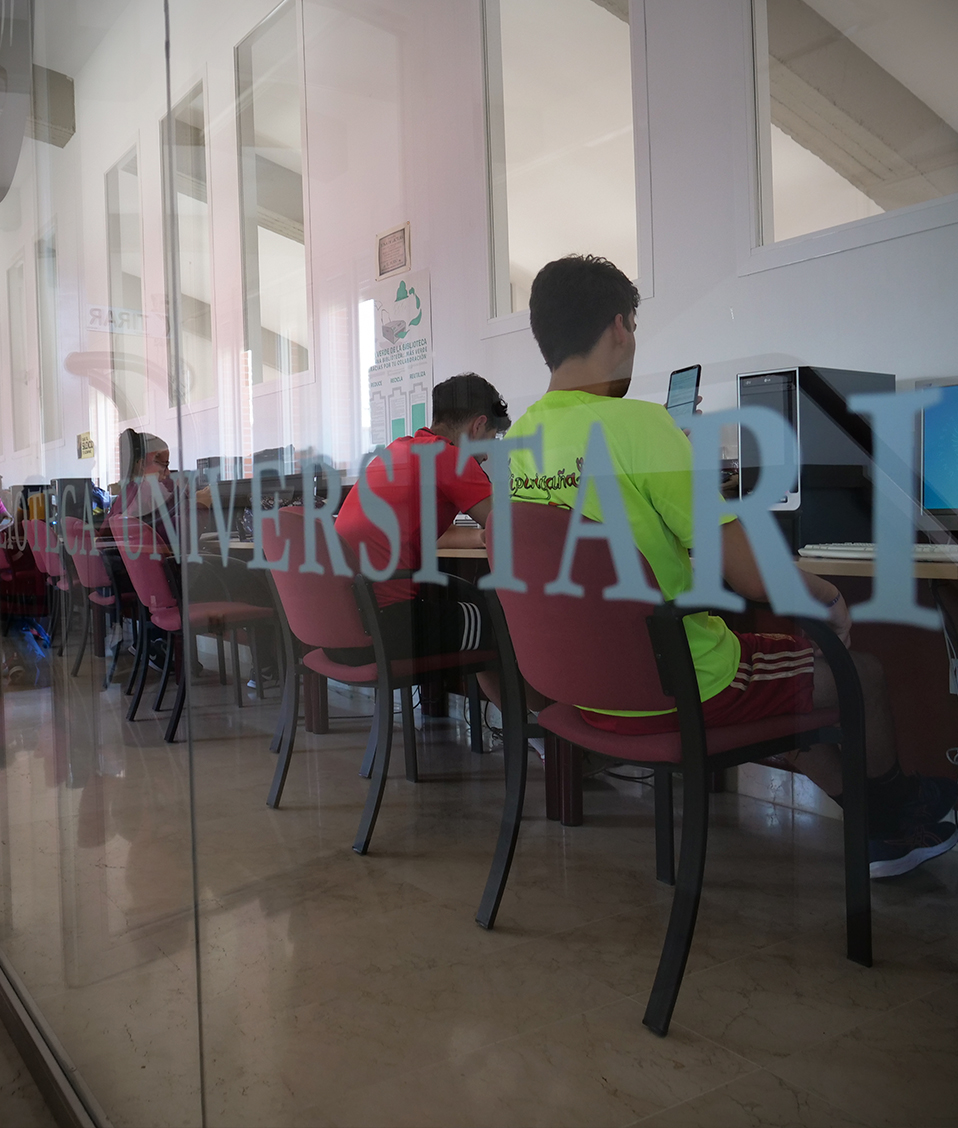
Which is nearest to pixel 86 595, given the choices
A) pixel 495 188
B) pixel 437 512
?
pixel 437 512

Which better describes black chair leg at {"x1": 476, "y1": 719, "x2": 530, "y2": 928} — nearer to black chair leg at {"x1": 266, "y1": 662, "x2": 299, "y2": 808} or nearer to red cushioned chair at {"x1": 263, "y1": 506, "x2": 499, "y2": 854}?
red cushioned chair at {"x1": 263, "y1": 506, "x2": 499, "y2": 854}

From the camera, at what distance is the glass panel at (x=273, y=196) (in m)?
1.08

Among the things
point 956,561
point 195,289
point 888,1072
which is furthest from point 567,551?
point 195,289

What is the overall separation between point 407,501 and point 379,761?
30 centimetres

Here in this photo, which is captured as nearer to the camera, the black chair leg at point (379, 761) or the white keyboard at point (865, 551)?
the white keyboard at point (865, 551)

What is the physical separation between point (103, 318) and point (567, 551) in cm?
119

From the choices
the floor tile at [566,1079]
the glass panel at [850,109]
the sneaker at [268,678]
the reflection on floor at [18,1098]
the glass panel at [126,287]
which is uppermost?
the glass panel at [126,287]

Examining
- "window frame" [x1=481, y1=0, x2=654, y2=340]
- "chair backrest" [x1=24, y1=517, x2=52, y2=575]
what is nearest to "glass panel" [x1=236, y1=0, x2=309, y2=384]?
"window frame" [x1=481, y1=0, x2=654, y2=340]

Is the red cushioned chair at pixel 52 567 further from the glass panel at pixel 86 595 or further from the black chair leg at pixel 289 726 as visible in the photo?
the black chair leg at pixel 289 726

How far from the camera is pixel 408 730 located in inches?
39.6

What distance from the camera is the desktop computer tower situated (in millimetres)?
595

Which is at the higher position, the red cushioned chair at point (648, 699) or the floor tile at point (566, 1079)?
the red cushioned chair at point (648, 699)

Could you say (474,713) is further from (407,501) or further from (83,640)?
(83,640)

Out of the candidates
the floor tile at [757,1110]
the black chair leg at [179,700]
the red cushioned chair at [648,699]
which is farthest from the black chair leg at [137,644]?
the floor tile at [757,1110]
